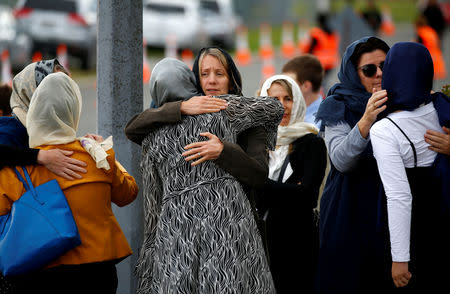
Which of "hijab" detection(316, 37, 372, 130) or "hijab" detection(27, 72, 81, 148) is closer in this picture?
"hijab" detection(27, 72, 81, 148)

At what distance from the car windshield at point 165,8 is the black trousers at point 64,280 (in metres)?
17.9

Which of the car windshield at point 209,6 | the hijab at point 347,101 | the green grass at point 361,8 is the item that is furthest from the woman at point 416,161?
the green grass at point 361,8

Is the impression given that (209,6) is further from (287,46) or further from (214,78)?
(214,78)

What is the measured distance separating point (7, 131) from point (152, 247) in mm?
919

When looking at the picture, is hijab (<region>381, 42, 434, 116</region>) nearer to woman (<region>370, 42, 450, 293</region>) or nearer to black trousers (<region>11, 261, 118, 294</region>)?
woman (<region>370, 42, 450, 293</region>)

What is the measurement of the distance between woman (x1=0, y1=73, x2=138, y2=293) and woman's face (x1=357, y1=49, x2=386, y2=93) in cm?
140

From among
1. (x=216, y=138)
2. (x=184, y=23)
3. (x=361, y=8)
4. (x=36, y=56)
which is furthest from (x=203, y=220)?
(x=361, y=8)

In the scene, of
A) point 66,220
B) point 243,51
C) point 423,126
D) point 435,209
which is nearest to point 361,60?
point 423,126

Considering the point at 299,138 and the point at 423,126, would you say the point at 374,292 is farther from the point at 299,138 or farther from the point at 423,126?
the point at 299,138

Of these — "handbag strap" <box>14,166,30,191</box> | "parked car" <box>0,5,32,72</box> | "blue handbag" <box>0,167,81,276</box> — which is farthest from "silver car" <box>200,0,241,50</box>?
"blue handbag" <box>0,167,81,276</box>

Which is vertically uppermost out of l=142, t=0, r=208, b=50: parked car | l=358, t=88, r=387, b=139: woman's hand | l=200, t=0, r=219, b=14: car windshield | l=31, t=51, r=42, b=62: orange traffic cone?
l=200, t=0, r=219, b=14: car windshield

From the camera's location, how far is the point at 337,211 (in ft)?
13.3

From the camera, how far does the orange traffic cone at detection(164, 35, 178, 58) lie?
19.3m

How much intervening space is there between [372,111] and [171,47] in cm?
1628
